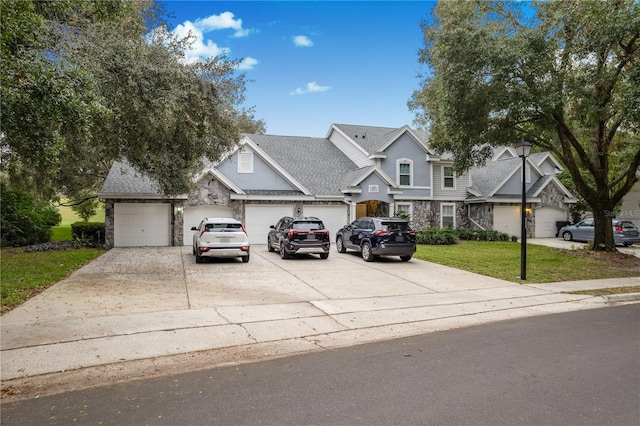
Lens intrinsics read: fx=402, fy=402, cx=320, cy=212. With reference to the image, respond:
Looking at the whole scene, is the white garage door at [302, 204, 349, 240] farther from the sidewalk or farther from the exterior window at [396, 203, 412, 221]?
the sidewalk

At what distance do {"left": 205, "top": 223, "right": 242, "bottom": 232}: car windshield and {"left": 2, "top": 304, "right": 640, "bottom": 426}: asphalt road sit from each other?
9.75 metres

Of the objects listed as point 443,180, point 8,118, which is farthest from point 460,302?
point 443,180

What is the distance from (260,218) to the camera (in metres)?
22.9

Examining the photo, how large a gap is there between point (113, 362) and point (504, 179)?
28.2m

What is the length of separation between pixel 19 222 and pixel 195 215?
8.80 meters

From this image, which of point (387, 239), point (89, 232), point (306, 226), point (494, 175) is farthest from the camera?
point (494, 175)

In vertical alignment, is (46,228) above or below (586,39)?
below

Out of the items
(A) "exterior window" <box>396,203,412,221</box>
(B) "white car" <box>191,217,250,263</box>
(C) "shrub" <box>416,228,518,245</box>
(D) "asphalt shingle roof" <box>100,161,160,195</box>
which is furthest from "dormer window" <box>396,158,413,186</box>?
(D) "asphalt shingle roof" <box>100,161,160,195</box>

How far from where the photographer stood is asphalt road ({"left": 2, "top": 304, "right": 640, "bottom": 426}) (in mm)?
3805

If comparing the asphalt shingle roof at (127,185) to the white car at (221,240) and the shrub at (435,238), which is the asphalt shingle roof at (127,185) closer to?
the white car at (221,240)

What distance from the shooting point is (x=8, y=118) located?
6.99 m

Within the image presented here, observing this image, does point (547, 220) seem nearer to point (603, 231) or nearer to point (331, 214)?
point (603, 231)

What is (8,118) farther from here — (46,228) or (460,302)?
(46,228)

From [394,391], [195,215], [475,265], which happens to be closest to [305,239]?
[475,265]
